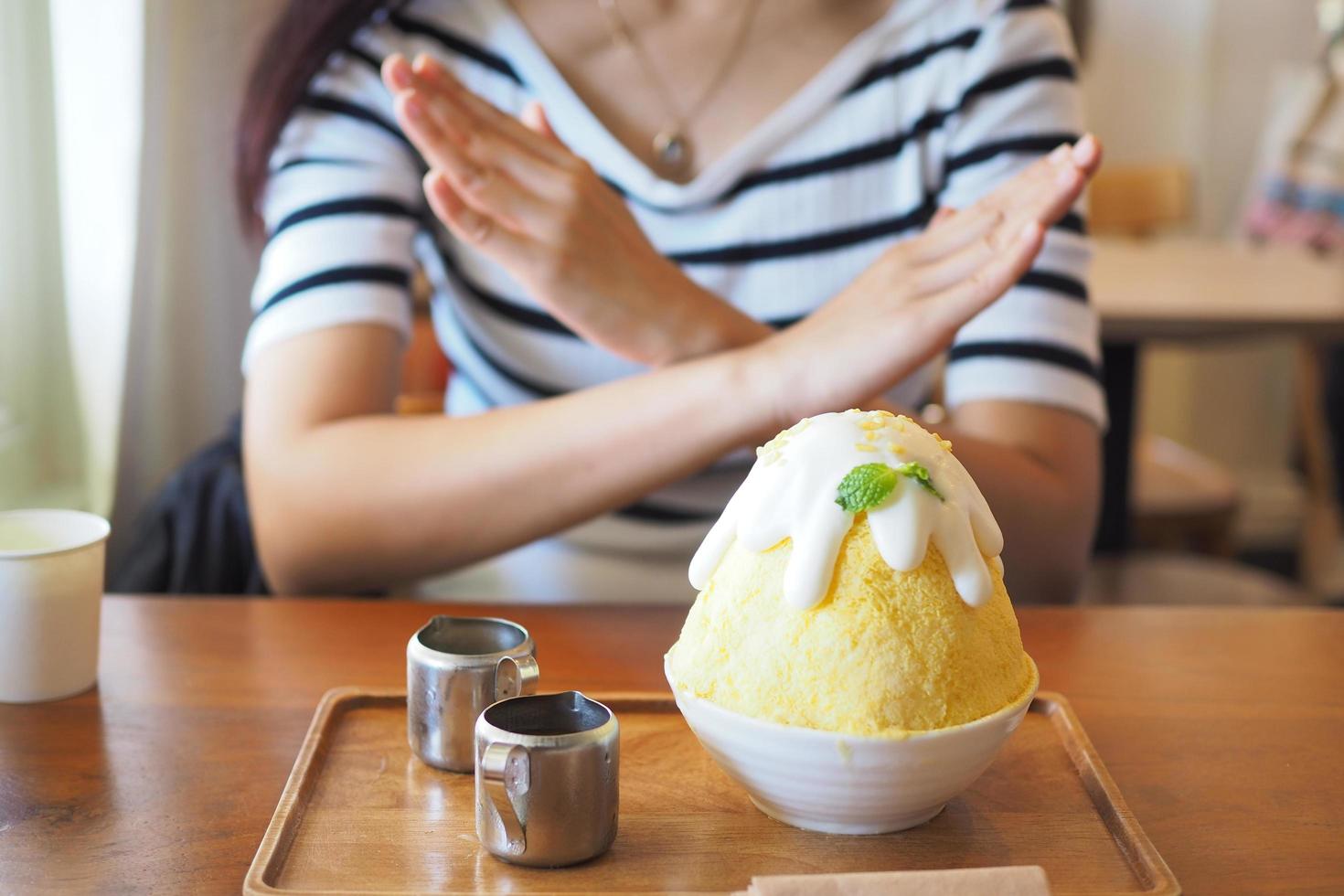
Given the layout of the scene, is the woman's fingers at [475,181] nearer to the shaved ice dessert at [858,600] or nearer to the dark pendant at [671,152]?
the dark pendant at [671,152]

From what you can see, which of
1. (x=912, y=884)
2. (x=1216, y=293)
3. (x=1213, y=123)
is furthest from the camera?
(x=1213, y=123)

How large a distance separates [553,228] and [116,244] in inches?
28.1

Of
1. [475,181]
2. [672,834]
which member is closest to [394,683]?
[672,834]

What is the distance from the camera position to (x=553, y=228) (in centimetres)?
93

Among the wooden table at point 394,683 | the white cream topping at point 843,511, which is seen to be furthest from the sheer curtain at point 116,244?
the white cream topping at point 843,511

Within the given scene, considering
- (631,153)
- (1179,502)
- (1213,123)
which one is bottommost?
(1179,502)

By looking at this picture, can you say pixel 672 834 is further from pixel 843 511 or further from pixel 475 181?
pixel 475 181

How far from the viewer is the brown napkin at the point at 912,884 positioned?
1.63ft

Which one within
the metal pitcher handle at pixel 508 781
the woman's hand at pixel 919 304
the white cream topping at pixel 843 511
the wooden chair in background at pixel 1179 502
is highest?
the woman's hand at pixel 919 304

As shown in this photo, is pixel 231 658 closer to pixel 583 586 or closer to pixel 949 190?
Result: pixel 583 586

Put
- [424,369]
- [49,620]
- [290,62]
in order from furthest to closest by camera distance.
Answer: [424,369] → [290,62] → [49,620]

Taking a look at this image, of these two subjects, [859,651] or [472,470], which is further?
[472,470]

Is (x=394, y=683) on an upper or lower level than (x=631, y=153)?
lower

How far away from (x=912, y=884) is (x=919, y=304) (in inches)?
19.2
